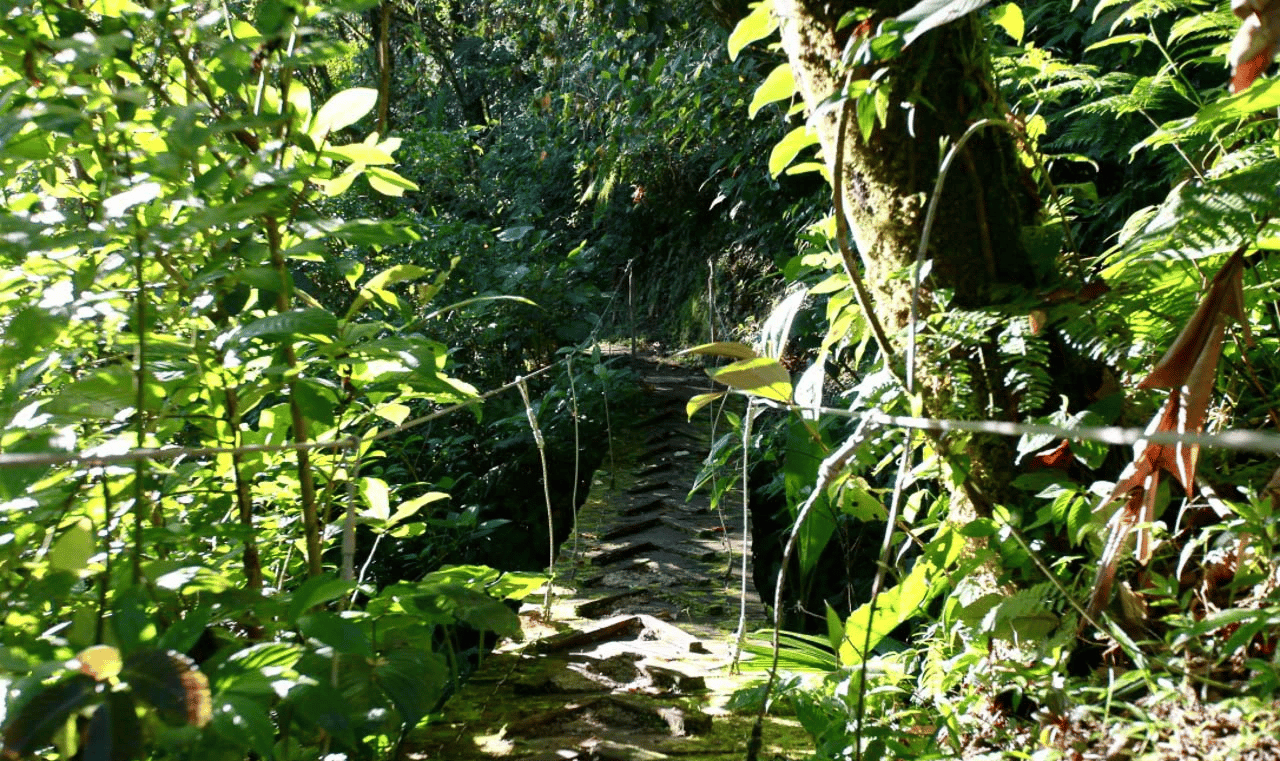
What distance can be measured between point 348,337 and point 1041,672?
3.72 feet

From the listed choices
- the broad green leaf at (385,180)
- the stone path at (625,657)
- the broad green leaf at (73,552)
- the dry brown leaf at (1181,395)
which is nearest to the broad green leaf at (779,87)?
the broad green leaf at (385,180)

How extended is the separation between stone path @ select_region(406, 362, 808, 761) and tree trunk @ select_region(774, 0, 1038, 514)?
28.3 inches

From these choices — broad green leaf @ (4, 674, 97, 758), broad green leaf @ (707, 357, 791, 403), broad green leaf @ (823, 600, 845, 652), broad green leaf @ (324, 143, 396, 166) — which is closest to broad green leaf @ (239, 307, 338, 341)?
broad green leaf @ (324, 143, 396, 166)

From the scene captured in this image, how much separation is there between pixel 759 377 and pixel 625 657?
3.42 ft

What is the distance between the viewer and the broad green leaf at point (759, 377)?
1709 mm

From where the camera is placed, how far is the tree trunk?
1797 mm

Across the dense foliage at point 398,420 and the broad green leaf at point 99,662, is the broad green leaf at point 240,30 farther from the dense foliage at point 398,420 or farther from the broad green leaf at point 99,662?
the broad green leaf at point 99,662

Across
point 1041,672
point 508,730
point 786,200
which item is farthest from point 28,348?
point 786,200

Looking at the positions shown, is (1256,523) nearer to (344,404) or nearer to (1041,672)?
(1041,672)

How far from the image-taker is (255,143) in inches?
65.0

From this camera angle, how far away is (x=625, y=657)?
8.20 ft

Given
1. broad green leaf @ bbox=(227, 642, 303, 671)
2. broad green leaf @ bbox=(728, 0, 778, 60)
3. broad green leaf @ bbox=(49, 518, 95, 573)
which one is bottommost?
broad green leaf @ bbox=(227, 642, 303, 671)

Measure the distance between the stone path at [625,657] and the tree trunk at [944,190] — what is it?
719 millimetres

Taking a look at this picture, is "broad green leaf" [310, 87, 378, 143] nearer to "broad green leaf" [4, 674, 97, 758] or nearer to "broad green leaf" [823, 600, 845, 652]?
"broad green leaf" [4, 674, 97, 758]
